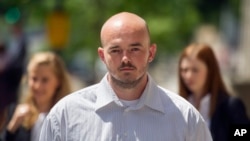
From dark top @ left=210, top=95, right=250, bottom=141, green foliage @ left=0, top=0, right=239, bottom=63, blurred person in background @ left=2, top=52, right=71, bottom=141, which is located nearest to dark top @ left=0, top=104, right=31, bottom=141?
blurred person in background @ left=2, top=52, right=71, bottom=141

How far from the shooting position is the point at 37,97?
8.41 m

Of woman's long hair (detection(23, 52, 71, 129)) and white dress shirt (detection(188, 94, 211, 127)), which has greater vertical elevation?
woman's long hair (detection(23, 52, 71, 129))

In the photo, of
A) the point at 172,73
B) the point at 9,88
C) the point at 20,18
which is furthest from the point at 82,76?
the point at 9,88

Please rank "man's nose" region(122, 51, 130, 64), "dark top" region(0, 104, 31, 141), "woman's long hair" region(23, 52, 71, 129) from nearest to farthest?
"man's nose" region(122, 51, 130, 64), "dark top" region(0, 104, 31, 141), "woman's long hair" region(23, 52, 71, 129)

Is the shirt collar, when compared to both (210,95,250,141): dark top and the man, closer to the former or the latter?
the man

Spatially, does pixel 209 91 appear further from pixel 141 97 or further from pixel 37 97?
pixel 141 97

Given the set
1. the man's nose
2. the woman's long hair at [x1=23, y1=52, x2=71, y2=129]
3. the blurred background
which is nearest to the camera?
the man's nose

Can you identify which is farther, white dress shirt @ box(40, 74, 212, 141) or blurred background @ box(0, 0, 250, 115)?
blurred background @ box(0, 0, 250, 115)

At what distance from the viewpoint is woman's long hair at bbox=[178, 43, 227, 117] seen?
807 centimetres

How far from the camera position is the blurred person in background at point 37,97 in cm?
801

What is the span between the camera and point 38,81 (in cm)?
843

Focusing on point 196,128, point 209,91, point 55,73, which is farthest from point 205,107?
point 196,128

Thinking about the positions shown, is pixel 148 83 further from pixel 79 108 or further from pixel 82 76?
pixel 82 76

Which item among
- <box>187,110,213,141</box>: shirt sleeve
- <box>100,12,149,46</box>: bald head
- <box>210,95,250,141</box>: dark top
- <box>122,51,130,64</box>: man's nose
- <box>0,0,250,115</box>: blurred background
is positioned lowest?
<box>210,95,250,141</box>: dark top
